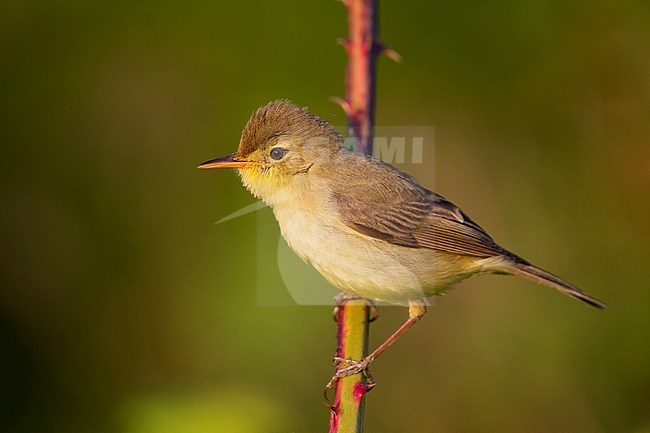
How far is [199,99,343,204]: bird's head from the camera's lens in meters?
3.39

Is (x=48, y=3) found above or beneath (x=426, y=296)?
above

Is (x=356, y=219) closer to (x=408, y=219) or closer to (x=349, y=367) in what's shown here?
(x=408, y=219)

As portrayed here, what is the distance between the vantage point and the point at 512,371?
14.2 feet

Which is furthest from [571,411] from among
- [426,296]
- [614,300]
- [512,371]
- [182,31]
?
[182,31]

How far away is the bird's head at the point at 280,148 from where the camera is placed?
11.1ft

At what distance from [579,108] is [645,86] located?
418 mm

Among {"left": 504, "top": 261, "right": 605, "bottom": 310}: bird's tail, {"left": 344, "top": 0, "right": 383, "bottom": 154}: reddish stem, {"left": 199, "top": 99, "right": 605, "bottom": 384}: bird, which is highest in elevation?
{"left": 344, "top": 0, "right": 383, "bottom": 154}: reddish stem

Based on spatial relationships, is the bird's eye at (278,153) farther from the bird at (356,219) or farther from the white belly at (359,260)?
the white belly at (359,260)

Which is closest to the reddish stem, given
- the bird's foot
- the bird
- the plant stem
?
the plant stem

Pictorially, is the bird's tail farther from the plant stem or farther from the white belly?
the plant stem

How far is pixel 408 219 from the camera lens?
3.67 m

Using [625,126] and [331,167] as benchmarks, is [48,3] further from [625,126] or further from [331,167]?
[625,126]

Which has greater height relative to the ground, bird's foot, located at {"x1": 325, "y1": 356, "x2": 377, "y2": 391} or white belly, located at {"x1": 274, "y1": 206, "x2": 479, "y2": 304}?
white belly, located at {"x1": 274, "y1": 206, "x2": 479, "y2": 304}

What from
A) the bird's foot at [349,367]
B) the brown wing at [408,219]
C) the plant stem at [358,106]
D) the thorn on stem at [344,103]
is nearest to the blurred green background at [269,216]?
the brown wing at [408,219]
